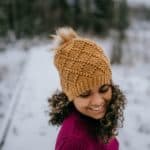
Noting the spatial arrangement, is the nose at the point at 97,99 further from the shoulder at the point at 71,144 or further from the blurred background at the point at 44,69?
the blurred background at the point at 44,69

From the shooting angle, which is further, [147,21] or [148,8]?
[148,8]

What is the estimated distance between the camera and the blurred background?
554cm

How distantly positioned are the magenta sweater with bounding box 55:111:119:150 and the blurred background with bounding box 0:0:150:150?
0.48m

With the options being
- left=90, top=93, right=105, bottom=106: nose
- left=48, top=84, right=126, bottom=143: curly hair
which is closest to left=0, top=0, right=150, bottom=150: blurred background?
left=48, top=84, right=126, bottom=143: curly hair

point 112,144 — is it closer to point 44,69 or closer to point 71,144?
point 71,144

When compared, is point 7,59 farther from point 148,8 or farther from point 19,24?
point 148,8

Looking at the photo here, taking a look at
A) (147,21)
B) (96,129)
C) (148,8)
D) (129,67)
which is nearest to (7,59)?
(129,67)

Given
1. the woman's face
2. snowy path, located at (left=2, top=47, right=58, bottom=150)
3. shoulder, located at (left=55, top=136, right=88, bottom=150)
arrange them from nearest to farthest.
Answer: shoulder, located at (left=55, top=136, right=88, bottom=150) < the woman's face < snowy path, located at (left=2, top=47, right=58, bottom=150)

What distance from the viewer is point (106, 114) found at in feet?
8.82

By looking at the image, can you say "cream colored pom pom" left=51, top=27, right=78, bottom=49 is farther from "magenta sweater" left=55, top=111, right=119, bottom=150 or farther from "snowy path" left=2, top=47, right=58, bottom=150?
"snowy path" left=2, top=47, right=58, bottom=150

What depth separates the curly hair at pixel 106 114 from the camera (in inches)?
104

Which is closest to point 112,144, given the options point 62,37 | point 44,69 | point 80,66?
point 80,66

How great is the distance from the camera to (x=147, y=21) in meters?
37.5

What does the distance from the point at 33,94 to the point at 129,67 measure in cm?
607
